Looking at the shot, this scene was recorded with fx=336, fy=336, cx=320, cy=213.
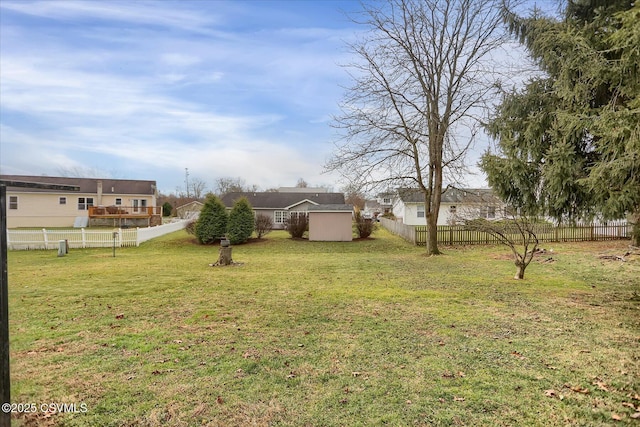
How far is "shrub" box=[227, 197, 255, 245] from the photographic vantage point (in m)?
19.7

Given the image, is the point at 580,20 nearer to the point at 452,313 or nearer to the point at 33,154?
the point at 452,313

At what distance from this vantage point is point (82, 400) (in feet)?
9.76

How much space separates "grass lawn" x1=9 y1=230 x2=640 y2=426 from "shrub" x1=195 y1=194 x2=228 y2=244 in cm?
1043

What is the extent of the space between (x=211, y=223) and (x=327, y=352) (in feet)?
54.4

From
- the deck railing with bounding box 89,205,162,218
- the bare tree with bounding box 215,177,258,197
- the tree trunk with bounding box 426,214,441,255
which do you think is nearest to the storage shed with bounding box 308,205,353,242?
the tree trunk with bounding box 426,214,441,255

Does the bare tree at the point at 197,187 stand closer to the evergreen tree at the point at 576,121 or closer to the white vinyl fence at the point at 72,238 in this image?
the white vinyl fence at the point at 72,238

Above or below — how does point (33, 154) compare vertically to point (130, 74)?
below

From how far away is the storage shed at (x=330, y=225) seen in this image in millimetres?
21875

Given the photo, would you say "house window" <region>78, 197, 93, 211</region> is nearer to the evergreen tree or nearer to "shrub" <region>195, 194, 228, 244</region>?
"shrub" <region>195, 194, 228, 244</region>

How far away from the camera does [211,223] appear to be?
763 inches

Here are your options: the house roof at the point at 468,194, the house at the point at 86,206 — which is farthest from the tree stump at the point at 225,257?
the house at the point at 86,206

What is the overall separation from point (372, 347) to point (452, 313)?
2.27 metres

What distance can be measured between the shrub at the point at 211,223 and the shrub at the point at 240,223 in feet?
1.56

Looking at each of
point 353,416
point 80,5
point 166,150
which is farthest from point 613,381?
point 166,150
